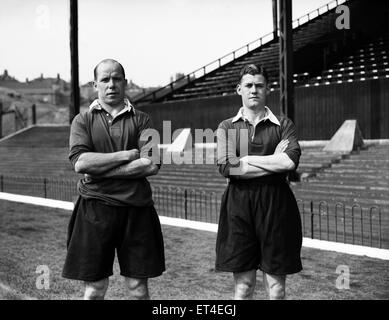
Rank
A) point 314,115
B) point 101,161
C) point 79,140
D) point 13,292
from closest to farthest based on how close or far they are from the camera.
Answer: point 101,161 → point 79,140 → point 13,292 → point 314,115

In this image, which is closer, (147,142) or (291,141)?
→ (147,142)

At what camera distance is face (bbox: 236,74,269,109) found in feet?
11.8

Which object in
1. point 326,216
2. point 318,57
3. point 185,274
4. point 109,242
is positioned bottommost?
point 185,274

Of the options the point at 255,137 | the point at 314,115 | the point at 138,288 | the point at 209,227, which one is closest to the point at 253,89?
the point at 255,137

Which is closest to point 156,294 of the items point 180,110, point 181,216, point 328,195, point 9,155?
point 181,216

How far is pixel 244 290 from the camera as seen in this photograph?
362 cm

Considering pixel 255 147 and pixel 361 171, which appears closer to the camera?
pixel 255 147

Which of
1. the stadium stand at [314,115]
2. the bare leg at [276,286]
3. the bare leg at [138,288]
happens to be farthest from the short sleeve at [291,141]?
the stadium stand at [314,115]

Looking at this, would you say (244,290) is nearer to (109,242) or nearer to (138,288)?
(138,288)

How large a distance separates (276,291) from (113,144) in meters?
1.65

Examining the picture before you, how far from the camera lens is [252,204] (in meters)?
3.61

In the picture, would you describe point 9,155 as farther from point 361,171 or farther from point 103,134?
point 103,134
